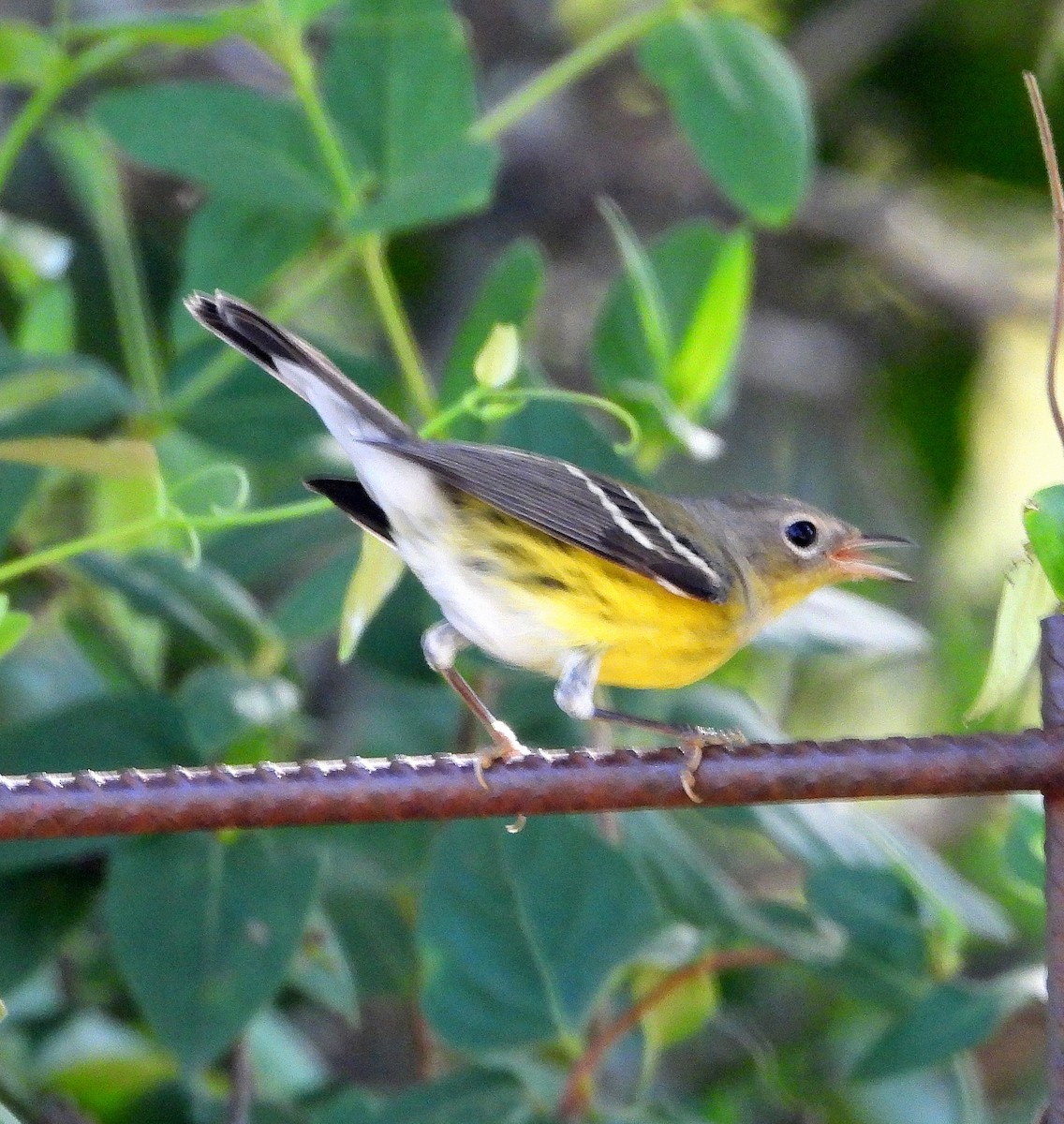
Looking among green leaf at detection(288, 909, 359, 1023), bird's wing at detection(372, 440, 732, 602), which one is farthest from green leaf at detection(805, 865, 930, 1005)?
green leaf at detection(288, 909, 359, 1023)

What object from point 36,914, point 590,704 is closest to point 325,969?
point 36,914

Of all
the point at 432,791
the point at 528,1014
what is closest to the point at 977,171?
the point at 528,1014

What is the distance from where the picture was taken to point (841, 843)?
9.49 feet

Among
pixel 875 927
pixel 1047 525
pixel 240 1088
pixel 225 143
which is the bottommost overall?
pixel 240 1088

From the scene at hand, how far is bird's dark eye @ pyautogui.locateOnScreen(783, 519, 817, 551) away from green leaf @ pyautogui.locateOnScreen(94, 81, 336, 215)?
1009 mm

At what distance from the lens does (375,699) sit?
414 centimetres

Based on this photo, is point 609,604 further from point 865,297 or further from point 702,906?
point 865,297

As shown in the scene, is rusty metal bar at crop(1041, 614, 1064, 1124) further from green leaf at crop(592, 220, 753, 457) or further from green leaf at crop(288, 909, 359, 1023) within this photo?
green leaf at crop(288, 909, 359, 1023)

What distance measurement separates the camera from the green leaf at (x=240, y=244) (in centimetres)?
309

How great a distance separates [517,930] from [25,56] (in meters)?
1.63

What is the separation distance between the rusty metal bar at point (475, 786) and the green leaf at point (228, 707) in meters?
1.11

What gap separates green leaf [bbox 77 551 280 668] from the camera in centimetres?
294

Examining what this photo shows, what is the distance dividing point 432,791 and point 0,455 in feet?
2.87

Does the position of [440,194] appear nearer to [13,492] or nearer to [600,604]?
[600,604]
